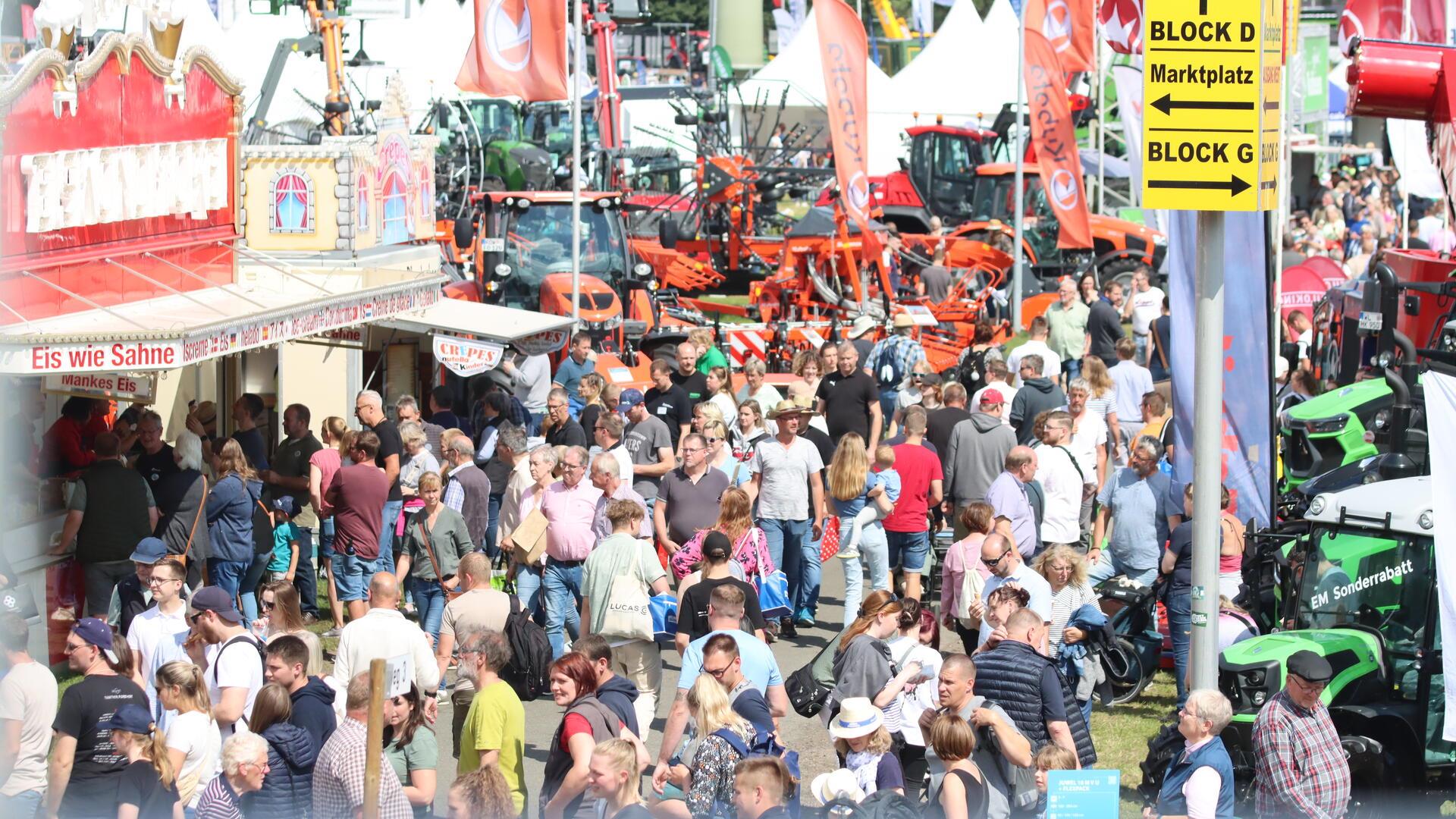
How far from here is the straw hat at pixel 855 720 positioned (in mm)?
6668

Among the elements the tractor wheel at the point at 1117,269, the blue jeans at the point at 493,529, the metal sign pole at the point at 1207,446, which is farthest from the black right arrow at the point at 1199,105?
the tractor wheel at the point at 1117,269

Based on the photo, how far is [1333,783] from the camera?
674 centimetres

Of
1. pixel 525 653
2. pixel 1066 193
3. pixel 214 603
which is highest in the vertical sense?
pixel 1066 193

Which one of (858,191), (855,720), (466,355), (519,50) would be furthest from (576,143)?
(855,720)

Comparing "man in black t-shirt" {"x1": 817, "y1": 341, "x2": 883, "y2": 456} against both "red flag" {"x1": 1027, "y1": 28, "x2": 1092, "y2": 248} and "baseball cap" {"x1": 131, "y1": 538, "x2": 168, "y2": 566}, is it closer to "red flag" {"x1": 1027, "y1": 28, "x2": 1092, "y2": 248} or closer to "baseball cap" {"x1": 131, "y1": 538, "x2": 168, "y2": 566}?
"baseball cap" {"x1": 131, "y1": 538, "x2": 168, "y2": 566}

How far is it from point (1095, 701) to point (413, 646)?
14.1 ft

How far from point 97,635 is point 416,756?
1.40 meters

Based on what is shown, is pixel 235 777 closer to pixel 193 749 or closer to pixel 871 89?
pixel 193 749

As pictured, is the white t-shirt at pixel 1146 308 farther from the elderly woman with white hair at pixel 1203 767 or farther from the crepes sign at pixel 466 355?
the elderly woman with white hair at pixel 1203 767

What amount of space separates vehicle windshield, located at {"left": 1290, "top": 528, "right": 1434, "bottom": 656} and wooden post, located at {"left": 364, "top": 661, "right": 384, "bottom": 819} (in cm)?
476

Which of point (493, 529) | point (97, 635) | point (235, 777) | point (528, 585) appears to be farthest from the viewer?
point (493, 529)

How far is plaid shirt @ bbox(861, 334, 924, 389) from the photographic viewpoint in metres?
15.1

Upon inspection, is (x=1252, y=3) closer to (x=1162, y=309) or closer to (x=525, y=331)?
(x=525, y=331)

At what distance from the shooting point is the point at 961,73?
4009 centimetres
